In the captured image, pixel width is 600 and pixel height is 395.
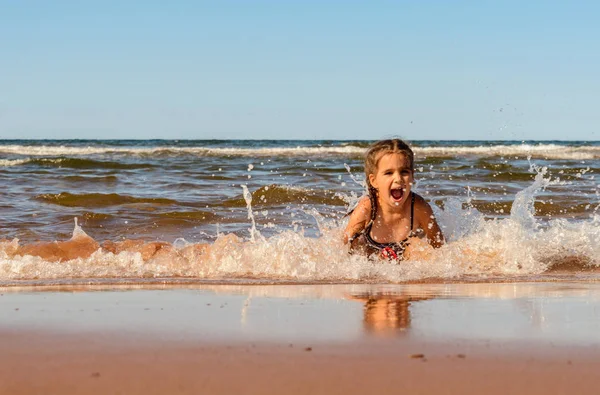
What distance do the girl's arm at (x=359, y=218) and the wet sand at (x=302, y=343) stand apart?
6.17 feet

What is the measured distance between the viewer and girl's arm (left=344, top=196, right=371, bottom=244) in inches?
235

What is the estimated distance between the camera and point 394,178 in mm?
5793

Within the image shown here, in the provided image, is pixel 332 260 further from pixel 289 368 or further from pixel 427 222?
pixel 289 368

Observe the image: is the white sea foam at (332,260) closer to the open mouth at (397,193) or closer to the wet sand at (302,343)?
the open mouth at (397,193)

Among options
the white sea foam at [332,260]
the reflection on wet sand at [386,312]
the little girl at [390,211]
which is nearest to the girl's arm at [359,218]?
the little girl at [390,211]

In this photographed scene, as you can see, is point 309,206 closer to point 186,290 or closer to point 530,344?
point 186,290

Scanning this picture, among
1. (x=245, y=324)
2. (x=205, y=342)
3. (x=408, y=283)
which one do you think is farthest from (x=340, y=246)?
(x=205, y=342)

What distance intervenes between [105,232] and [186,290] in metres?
3.55

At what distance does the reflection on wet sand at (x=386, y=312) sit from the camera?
2.98 m

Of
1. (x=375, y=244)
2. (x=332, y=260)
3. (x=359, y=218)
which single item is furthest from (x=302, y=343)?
(x=359, y=218)

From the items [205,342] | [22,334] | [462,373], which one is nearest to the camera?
[462,373]

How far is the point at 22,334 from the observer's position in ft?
9.83

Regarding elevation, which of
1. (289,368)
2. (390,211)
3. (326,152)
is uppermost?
(326,152)

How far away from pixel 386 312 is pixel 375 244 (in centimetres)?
245
